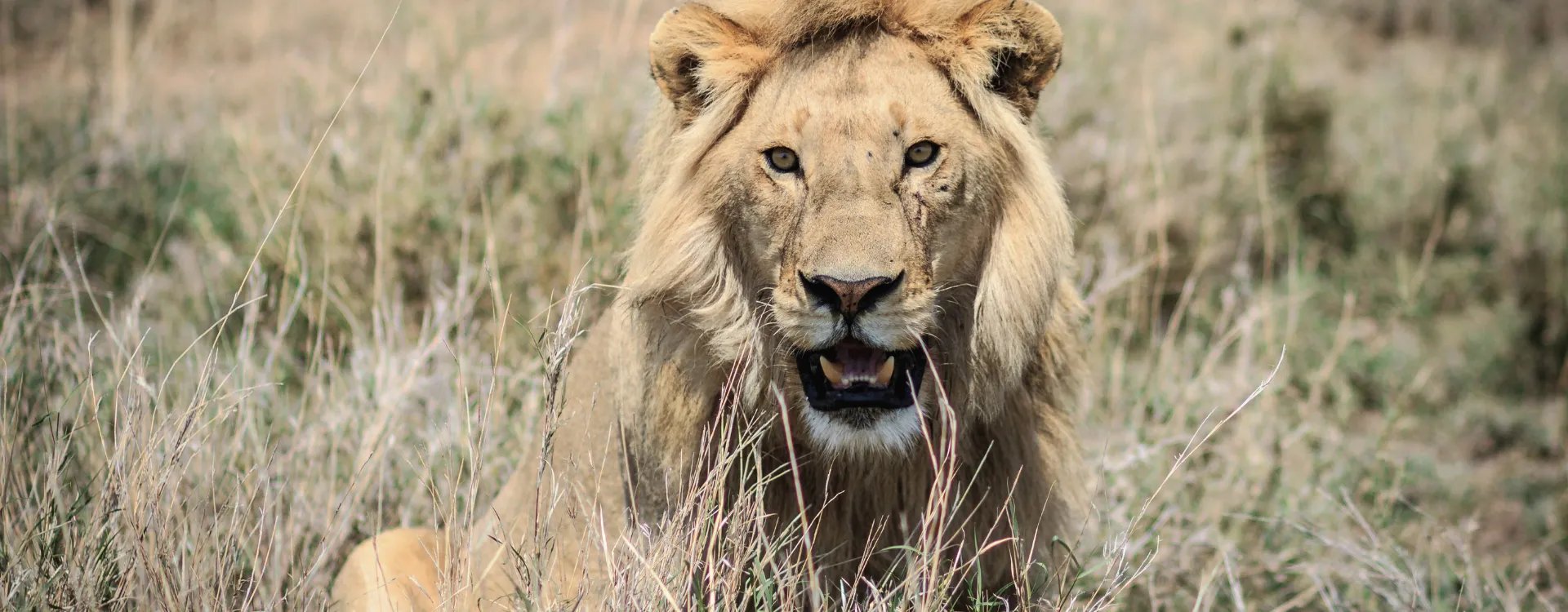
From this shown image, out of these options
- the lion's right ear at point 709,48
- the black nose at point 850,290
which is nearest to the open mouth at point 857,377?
the black nose at point 850,290

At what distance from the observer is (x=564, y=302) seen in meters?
3.02

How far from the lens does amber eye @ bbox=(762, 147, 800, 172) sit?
8.88 feet

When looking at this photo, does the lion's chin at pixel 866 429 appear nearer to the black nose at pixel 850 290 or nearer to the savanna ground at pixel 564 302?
the black nose at pixel 850 290

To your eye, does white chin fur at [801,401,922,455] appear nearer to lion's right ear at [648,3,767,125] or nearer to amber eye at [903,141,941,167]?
amber eye at [903,141,941,167]

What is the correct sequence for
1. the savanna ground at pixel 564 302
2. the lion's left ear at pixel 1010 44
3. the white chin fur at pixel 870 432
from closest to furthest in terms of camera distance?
the white chin fur at pixel 870 432 < the lion's left ear at pixel 1010 44 < the savanna ground at pixel 564 302

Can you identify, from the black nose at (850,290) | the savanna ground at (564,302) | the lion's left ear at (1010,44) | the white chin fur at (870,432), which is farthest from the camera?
the savanna ground at (564,302)

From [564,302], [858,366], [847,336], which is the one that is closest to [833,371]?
[858,366]

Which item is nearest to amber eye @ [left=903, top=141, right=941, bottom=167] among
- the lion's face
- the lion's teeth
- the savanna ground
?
the lion's face

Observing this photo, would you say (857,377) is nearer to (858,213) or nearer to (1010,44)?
(858,213)

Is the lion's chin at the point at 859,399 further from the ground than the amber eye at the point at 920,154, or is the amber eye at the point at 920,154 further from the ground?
the amber eye at the point at 920,154

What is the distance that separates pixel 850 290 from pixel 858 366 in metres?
0.28

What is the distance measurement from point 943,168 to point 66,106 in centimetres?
561

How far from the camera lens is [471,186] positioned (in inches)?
204

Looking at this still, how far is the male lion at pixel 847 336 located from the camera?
2.64m
